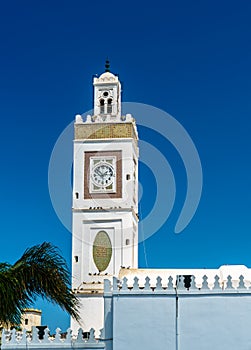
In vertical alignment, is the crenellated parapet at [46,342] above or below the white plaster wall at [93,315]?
below

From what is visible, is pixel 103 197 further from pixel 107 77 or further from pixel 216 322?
pixel 216 322

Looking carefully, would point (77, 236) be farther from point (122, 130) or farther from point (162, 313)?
point (162, 313)

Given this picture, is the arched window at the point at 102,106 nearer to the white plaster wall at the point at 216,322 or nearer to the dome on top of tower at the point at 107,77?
the dome on top of tower at the point at 107,77

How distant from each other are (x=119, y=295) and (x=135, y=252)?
A: 24.5 meters

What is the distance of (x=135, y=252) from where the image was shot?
42344 millimetres

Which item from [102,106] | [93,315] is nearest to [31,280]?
[93,315]

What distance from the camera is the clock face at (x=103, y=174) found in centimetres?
4175

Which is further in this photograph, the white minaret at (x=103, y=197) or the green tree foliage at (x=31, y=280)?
the white minaret at (x=103, y=197)

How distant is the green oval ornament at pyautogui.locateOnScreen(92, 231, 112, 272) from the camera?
41.0 m

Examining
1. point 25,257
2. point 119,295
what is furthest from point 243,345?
point 25,257

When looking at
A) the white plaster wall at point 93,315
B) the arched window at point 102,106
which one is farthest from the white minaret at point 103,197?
the white plaster wall at point 93,315

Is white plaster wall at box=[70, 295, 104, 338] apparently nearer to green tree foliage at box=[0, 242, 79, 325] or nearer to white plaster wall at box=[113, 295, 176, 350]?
white plaster wall at box=[113, 295, 176, 350]

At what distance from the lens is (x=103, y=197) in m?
41.6

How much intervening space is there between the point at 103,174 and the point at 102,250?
179 inches
